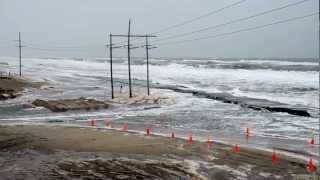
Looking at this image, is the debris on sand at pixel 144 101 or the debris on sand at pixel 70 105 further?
the debris on sand at pixel 144 101

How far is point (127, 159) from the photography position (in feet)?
55.2

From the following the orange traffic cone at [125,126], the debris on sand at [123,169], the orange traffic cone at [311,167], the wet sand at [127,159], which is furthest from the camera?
the orange traffic cone at [125,126]

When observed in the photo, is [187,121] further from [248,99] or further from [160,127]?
[248,99]

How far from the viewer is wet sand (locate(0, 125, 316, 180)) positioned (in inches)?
580

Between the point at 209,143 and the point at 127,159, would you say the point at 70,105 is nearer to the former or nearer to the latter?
the point at 209,143

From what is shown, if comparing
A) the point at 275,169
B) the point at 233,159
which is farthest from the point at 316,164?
the point at 233,159

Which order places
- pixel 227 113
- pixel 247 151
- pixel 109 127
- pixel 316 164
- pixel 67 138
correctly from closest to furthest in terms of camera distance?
Result: 1. pixel 316 164
2. pixel 247 151
3. pixel 67 138
4. pixel 109 127
5. pixel 227 113

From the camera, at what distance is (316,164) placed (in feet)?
56.0

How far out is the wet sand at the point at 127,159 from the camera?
14.7 metres

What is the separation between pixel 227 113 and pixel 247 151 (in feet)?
51.2

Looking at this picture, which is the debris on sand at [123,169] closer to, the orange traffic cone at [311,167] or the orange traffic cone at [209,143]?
the orange traffic cone at [209,143]

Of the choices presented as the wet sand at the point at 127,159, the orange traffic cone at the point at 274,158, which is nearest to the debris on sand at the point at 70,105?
the wet sand at the point at 127,159

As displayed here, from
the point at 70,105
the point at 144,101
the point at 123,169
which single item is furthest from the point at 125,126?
the point at 144,101

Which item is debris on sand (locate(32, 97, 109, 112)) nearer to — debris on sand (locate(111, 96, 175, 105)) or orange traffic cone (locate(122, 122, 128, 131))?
debris on sand (locate(111, 96, 175, 105))
